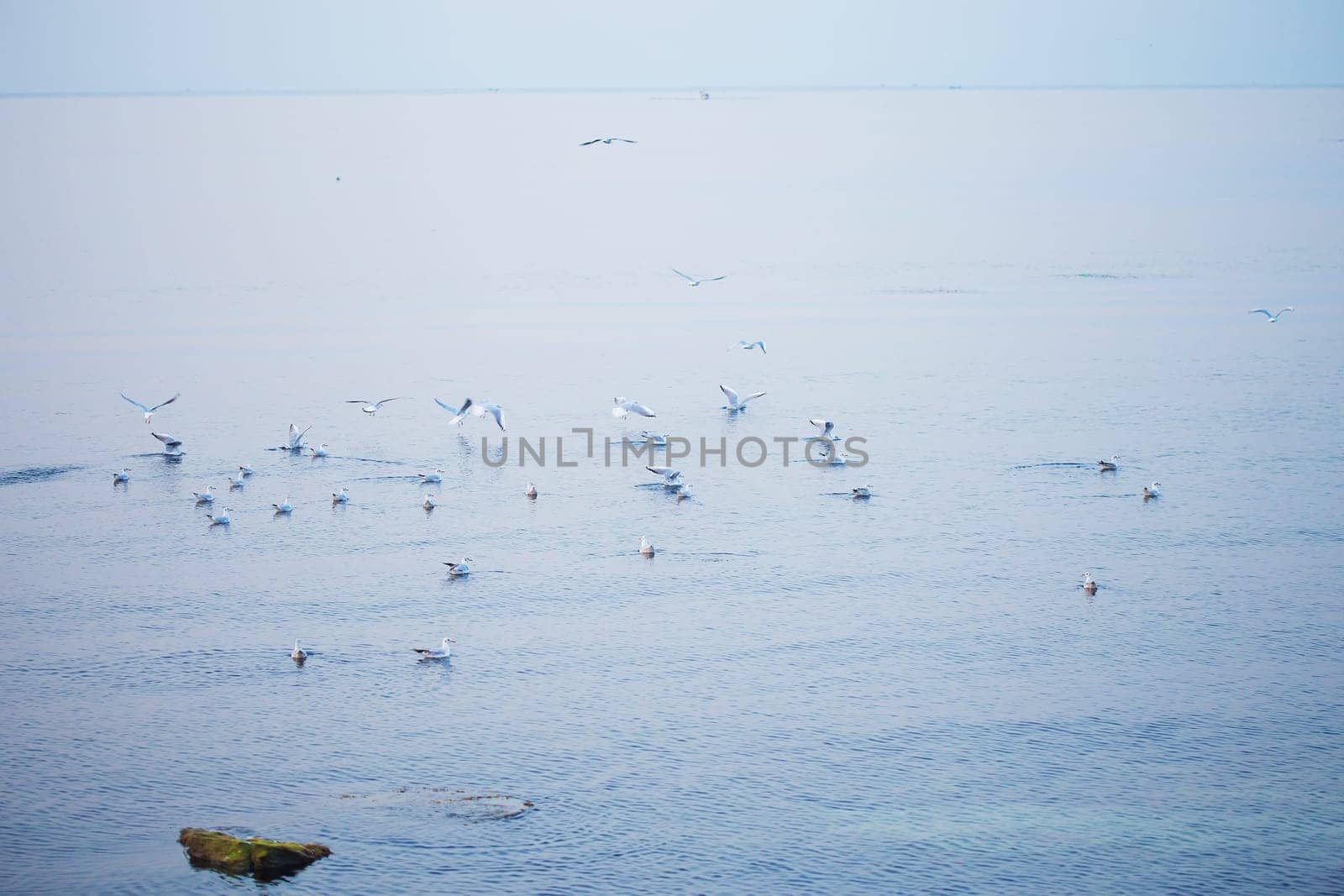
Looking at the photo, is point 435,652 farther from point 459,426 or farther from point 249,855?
point 459,426

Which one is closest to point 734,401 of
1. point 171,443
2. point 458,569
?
point 458,569

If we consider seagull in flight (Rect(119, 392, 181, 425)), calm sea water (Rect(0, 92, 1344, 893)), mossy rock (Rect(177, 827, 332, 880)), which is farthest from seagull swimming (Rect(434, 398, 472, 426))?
mossy rock (Rect(177, 827, 332, 880))

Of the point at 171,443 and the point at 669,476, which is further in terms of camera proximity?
the point at 171,443

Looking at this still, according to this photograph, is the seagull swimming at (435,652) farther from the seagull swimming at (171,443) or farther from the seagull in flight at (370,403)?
the seagull in flight at (370,403)

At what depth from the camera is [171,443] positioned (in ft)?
141

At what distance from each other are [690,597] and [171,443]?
1925 centimetres

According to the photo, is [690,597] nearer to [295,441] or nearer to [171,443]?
[295,441]

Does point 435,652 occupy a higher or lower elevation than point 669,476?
lower

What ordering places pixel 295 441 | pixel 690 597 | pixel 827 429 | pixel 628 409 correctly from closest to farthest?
pixel 690 597
pixel 295 441
pixel 827 429
pixel 628 409

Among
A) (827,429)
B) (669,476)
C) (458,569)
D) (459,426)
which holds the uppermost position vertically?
(459,426)

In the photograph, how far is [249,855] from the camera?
72.5ft

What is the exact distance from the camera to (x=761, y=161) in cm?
16900

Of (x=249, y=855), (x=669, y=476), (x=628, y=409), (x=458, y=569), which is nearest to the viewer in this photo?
(x=249, y=855)

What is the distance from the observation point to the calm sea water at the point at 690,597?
77.7 feet
